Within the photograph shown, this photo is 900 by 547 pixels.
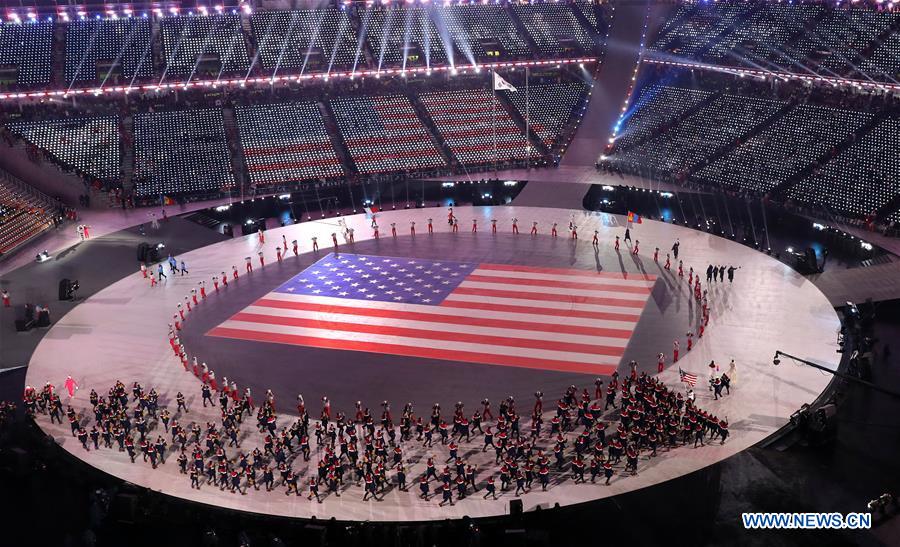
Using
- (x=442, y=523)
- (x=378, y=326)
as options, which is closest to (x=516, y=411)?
(x=442, y=523)

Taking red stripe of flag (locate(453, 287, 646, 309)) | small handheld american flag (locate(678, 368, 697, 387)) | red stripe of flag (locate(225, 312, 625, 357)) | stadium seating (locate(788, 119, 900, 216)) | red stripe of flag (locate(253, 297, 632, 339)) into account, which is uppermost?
stadium seating (locate(788, 119, 900, 216))

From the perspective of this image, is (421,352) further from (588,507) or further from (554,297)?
(588,507)

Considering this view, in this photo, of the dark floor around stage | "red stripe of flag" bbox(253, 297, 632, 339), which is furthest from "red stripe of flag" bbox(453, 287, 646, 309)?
the dark floor around stage

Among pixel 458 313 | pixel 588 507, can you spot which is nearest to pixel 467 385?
pixel 458 313

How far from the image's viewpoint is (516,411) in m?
27.6

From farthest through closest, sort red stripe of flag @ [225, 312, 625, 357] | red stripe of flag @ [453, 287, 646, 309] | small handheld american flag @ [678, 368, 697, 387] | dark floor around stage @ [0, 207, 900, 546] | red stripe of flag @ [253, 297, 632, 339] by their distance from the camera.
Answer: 1. red stripe of flag @ [453, 287, 646, 309]
2. red stripe of flag @ [253, 297, 632, 339]
3. red stripe of flag @ [225, 312, 625, 357]
4. small handheld american flag @ [678, 368, 697, 387]
5. dark floor around stage @ [0, 207, 900, 546]

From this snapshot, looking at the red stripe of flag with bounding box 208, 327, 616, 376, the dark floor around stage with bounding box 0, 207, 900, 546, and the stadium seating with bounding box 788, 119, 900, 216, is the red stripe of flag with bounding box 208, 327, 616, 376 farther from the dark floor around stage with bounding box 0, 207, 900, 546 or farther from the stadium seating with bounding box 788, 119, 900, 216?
the stadium seating with bounding box 788, 119, 900, 216

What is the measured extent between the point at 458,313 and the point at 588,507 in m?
16.6

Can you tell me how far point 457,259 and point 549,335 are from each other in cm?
1178

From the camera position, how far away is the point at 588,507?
2156 centimetres

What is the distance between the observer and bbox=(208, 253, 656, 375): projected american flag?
107ft

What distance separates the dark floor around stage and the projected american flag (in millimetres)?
8768

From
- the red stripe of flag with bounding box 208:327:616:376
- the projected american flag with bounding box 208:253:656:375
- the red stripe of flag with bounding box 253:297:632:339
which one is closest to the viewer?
the red stripe of flag with bounding box 208:327:616:376

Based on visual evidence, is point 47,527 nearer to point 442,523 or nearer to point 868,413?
point 442,523
